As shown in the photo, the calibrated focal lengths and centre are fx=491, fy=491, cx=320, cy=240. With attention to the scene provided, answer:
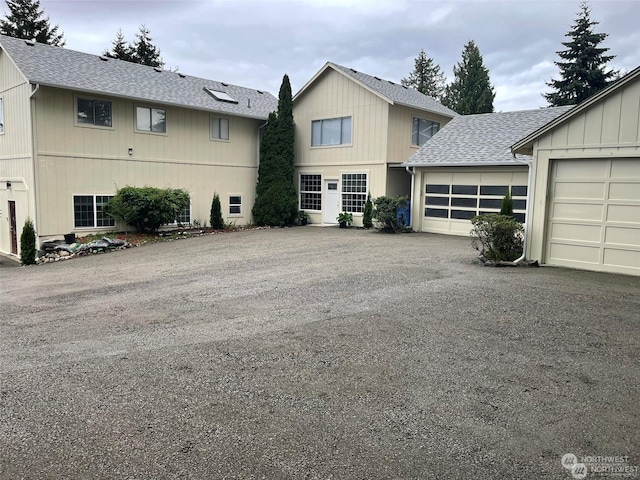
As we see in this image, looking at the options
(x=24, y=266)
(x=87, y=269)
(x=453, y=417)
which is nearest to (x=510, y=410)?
(x=453, y=417)

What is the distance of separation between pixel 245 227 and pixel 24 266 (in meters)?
8.90

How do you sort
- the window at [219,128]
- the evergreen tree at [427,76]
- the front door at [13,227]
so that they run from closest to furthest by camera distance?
1. the front door at [13,227]
2. the window at [219,128]
3. the evergreen tree at [427,76]

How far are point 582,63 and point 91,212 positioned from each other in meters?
33.4

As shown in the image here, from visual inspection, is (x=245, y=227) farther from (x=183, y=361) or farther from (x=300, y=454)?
(x=300, y=454)

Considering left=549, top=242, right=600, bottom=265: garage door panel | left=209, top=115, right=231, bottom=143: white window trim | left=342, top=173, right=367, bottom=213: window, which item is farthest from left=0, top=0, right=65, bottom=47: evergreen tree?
left=549, top=242, right=600, bottom=265: garage door panel

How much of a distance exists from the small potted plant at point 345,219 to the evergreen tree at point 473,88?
88.5 ft

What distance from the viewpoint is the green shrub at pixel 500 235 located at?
35.8 ft

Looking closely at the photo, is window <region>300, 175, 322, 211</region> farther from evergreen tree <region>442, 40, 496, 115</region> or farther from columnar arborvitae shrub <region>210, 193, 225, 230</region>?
evergreen tree <region>442, 40, 496, 115</region>

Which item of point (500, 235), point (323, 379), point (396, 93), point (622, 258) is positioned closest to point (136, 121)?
point (396, 93)

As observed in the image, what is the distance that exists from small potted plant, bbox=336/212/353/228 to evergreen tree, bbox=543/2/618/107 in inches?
904

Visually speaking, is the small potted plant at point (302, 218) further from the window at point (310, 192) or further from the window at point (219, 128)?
the window at point (219, 128)

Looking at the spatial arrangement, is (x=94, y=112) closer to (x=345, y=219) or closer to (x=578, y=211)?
(x=345, y=219)

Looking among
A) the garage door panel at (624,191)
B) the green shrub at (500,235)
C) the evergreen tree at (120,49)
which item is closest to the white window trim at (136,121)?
the green shrub at (500,235)

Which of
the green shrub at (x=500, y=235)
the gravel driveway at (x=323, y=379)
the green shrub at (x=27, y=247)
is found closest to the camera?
the gravel driveway at (x=323, y=379)
